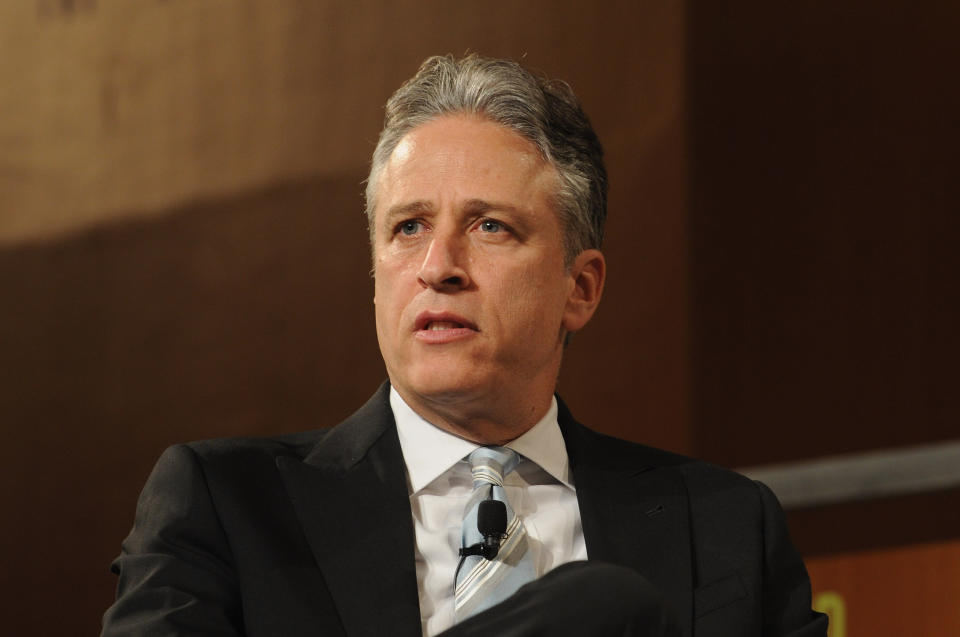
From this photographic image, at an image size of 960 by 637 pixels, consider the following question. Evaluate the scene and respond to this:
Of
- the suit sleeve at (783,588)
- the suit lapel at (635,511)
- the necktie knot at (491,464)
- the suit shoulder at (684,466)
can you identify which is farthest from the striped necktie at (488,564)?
the suit sleeve at (783,588)

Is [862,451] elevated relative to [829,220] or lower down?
lower down

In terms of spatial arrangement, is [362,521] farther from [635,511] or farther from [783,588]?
[783,588]

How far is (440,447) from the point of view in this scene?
1869 millimetres

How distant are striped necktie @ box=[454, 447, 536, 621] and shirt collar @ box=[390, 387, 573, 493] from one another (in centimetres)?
6

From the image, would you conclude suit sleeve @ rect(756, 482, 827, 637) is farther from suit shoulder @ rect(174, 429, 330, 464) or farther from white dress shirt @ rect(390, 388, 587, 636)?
suit shoulder @ rect(174, 429, 330, 464)

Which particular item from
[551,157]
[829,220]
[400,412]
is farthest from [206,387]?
[829,220]

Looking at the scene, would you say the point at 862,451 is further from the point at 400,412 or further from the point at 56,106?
the point at 56,106

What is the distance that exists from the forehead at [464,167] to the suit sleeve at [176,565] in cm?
48

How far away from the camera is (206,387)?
2723 millimetres

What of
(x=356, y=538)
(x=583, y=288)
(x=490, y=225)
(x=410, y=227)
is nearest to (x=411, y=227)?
(x=410, y=227)

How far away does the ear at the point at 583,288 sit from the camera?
79.0 inches

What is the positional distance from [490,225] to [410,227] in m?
0.12

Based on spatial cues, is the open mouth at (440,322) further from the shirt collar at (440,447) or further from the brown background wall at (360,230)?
the brown background wall at (360,230)

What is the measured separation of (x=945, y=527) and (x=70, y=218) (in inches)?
92.7
